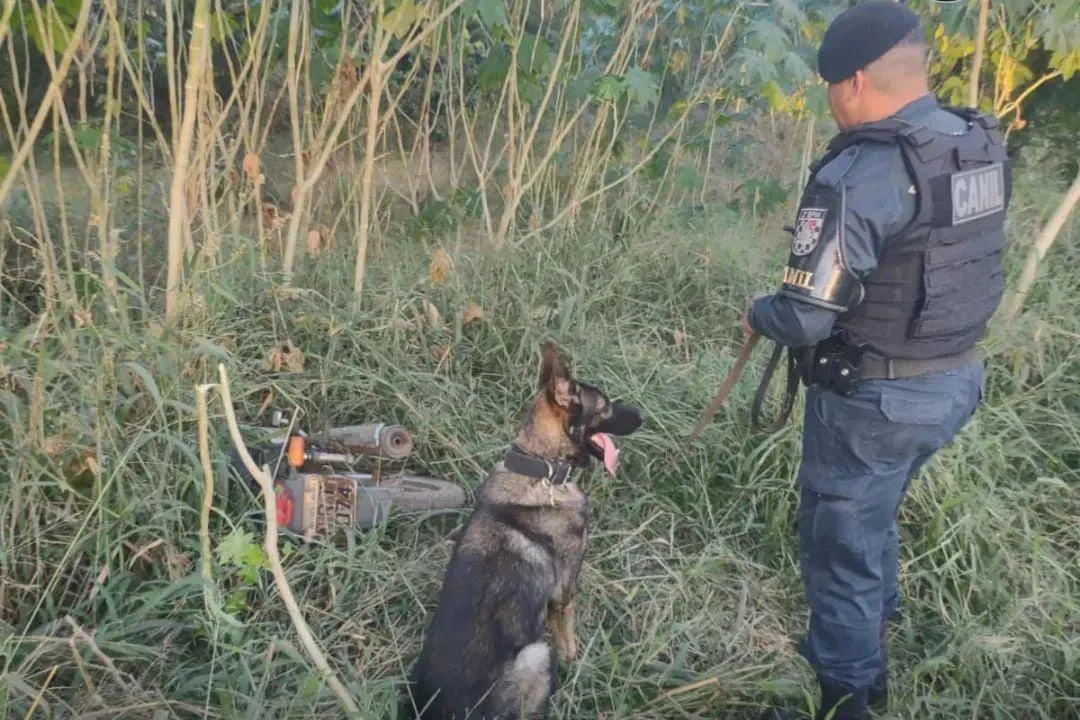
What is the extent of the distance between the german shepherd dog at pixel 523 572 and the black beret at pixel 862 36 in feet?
3.42

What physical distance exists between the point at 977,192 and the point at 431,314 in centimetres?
217

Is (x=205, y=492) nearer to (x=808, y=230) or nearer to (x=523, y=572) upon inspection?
(x=523, y=572)

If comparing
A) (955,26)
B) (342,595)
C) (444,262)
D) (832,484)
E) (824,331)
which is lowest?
(342,595)

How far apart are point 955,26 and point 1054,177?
2.16m

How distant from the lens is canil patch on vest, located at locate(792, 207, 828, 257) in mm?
1743

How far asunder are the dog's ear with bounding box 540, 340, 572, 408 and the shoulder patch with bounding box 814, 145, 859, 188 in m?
0.86

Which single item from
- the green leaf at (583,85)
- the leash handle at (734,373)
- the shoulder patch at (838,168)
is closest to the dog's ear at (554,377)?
the leash handle at (734,373)

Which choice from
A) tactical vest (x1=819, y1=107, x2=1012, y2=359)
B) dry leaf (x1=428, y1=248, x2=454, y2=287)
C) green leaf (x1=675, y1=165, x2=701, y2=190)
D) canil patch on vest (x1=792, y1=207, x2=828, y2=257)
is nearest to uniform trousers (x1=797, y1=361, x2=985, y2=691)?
tactical vest (x1=819, y1=107, x2=1012, y2=359)

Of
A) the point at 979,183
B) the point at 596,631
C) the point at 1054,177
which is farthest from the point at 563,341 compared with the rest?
the point at 1054,177

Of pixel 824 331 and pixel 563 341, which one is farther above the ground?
pixel 824 331

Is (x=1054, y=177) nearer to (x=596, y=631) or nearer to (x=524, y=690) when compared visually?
(x=596, y=631)

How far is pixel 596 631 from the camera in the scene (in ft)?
7.75

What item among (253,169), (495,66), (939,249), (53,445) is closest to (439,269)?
(253,169)

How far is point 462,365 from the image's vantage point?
3371mm
